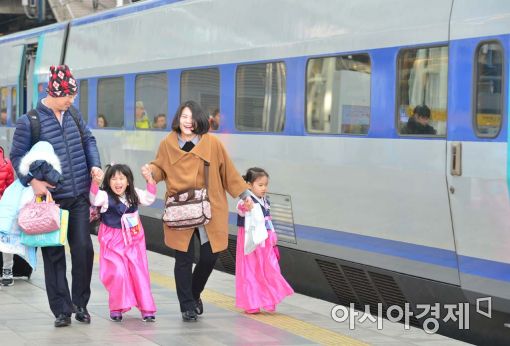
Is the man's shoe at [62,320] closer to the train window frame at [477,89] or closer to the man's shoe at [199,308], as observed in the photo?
the man's shoe at [199,308]

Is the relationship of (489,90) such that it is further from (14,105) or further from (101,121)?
(14,105)

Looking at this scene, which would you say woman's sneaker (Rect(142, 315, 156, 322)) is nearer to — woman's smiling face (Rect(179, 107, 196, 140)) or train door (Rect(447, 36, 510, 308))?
woman's smiling face (Rect(179, 107, 196, 140))

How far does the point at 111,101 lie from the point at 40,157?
796 centimetres

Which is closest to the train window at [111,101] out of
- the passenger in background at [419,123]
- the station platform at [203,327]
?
the station platform at [203,327]

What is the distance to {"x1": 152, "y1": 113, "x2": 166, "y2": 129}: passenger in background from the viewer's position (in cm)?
1331

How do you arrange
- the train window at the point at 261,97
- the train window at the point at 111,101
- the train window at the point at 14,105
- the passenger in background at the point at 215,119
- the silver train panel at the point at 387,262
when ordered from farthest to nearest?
the train window at the point at 14,105 < the train window at the point at 111,101 < the passenger in background at the point at 215,119 < the train window at the point at 261,97 < the silver train panel at the point at 387,262

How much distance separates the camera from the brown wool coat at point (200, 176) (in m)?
7.63

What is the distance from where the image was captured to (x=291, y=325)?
25.1 feet

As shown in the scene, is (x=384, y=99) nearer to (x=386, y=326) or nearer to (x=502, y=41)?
(x=502, y=41)

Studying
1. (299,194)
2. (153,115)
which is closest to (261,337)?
(299,194)

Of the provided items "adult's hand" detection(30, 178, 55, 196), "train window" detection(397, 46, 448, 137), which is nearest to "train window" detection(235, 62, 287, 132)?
"train window" detection(397, 46, 448, 137)

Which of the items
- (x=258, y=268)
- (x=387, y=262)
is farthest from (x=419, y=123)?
(x=258, y=268)

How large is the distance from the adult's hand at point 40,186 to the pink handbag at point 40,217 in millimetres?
40

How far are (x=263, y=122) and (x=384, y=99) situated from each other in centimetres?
219
